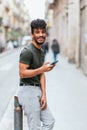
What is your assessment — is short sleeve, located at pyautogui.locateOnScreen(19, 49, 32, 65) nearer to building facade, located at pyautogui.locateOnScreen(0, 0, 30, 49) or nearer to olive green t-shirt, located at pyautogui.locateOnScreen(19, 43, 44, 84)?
olive green t-shirt, located at pyautogui.locateOnScreen(19, 43, 44, 84)

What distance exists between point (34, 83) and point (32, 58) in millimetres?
283

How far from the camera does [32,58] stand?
494 cm

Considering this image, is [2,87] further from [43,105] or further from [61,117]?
[43,105]

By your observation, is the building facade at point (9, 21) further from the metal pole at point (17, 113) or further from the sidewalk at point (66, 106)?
the metal pole at point (17, 113)

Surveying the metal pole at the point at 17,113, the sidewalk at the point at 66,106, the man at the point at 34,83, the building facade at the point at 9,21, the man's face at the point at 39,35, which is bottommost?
the building facade at the point at 9,21

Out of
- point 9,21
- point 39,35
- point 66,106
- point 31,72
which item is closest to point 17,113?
point 31,72

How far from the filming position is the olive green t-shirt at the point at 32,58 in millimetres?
4902

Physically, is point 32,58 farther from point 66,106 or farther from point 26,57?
point 66,106

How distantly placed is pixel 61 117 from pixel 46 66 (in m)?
4.41

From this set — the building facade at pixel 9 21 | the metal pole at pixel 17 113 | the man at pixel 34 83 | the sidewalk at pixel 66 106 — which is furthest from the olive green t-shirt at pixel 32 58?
the building facade at pixel 9 21

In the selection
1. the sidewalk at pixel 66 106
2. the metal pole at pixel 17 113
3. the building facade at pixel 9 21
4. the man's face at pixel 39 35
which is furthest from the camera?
the building facade at pixel 9 21

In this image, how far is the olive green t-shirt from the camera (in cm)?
490

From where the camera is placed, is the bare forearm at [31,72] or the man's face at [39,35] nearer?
the bare forearm at [31,72]

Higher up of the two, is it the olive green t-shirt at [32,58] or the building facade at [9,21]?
the olive green t-shirt at [32,58]
